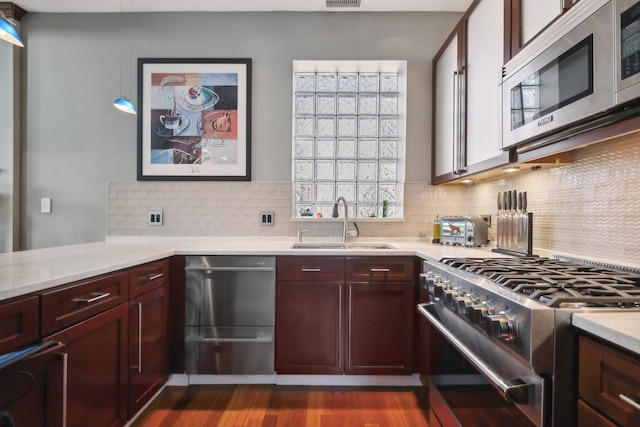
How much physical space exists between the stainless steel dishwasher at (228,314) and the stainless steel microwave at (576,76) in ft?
4.96

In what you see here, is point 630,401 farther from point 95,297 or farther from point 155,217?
point 155,217

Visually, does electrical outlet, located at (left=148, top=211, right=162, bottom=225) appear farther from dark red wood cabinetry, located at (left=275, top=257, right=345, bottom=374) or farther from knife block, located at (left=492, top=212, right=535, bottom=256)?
knife block, located at (left=492, top=212, right=535, bottom=256)

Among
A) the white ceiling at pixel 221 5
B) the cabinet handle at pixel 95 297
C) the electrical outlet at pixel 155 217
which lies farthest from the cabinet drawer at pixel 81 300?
the white ceiling at pixel 221 5

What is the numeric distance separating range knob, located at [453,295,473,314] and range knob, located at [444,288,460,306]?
0.03m

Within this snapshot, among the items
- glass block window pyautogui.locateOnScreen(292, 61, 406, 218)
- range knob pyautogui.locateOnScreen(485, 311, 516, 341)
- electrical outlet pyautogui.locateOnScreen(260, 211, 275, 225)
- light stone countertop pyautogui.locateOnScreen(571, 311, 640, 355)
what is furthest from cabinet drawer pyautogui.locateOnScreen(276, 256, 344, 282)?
light stone countertop pyautogui.locateOnScreen(571, 311, 640, 355)

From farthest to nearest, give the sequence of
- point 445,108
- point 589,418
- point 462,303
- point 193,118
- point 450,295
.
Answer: point 193,118, point 445,108, point 450,295, point 462,303, point 589,418

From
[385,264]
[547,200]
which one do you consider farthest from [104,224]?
[547,200]

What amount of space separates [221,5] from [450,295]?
267 centimetres

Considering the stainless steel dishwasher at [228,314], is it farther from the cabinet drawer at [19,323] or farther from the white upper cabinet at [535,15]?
the white upper cabinet at [535,15]

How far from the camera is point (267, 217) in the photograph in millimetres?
2566

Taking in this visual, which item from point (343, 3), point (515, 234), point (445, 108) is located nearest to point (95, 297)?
point (515, 234)

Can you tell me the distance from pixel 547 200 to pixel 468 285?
3.12ft

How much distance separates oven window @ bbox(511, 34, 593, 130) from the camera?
3.34 feet

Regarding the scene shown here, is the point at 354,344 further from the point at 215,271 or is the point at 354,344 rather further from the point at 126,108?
the point at 126,108
